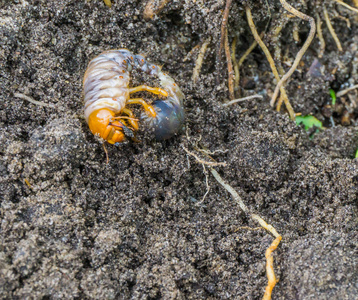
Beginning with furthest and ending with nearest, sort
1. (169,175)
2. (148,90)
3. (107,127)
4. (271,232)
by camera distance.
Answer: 1. (148,90)
2. (169,175)
3. (107,127)
4. (271,232)

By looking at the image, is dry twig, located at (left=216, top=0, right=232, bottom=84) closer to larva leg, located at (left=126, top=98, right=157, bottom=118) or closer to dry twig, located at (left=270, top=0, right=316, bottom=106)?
dry twig, located at (left=270, top=0, right=316, bottom=106)

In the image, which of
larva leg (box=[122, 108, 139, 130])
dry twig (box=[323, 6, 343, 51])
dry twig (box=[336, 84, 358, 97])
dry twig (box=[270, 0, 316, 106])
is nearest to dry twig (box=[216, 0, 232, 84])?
dry twig (box=[270, 0, 316, 106])

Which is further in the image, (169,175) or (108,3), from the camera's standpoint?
(108,3)

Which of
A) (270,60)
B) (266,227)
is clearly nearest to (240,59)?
(270,60)

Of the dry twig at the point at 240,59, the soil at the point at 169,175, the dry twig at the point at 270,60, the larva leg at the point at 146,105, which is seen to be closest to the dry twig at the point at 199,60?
the soil at the point at 169,175

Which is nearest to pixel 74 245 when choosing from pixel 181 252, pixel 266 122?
pixel 181 252

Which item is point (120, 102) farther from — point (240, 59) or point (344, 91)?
point (344, 91)
